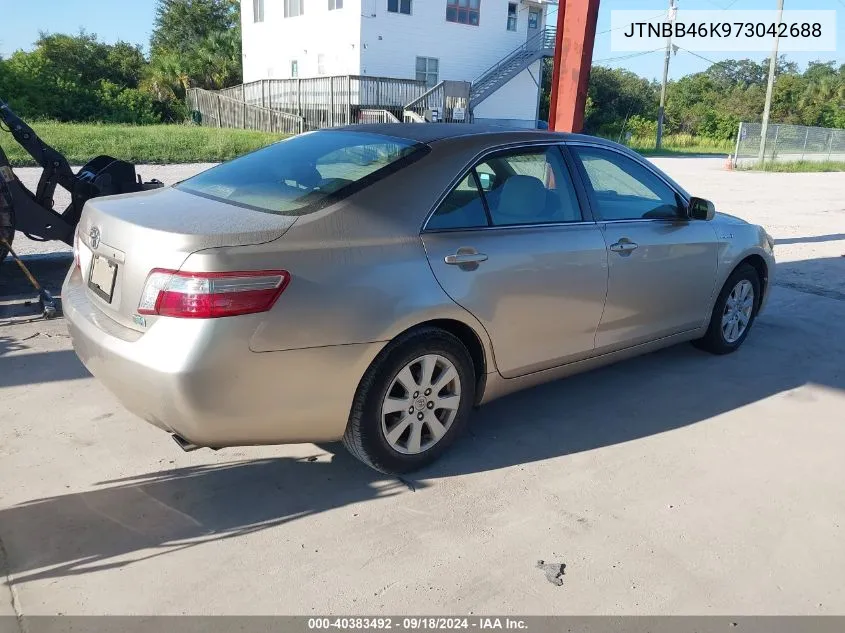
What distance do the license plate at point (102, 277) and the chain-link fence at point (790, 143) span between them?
95.9 ft

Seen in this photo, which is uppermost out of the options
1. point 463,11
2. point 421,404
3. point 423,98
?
point 463,11

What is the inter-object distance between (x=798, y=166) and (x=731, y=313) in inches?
1150

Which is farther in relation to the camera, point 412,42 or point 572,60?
point 412,42

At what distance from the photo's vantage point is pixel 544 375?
13.0 ft

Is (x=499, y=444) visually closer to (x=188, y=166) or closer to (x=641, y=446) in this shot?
(x=641, y=446)

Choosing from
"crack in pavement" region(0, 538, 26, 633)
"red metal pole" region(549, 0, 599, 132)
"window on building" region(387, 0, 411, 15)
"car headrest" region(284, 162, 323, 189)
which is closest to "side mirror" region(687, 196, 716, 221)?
"car headrest" region(284, 162, 323, 189)

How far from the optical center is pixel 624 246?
410 cm

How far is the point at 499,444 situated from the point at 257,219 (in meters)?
1.80

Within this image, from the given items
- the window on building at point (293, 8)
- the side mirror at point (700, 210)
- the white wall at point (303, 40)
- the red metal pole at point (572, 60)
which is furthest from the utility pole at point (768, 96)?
the side mirror at point (700, 210)

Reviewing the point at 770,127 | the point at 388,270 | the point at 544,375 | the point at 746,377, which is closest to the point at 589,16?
the point at 746,377

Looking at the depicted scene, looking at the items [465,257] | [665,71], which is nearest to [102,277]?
[465,257]

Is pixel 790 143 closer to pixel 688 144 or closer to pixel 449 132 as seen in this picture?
pixel 688 144

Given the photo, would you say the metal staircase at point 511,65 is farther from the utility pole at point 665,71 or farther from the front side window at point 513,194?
the front side window at point 513,194

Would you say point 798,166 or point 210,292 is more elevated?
point 210,292
